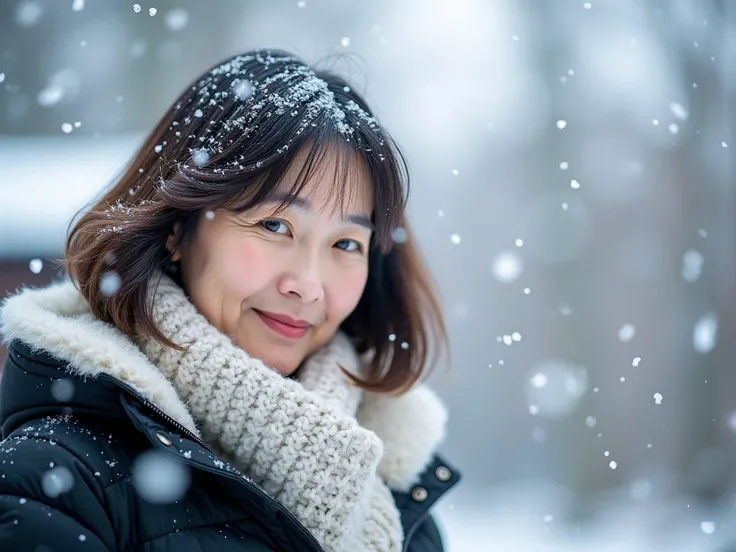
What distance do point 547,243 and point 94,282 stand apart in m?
4.20

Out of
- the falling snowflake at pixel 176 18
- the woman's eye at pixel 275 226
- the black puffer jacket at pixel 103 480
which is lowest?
the black puffer jacket at pixel 103 480

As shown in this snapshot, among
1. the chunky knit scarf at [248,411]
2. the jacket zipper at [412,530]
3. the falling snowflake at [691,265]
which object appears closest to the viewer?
the chunky knit scarf at [248,411]

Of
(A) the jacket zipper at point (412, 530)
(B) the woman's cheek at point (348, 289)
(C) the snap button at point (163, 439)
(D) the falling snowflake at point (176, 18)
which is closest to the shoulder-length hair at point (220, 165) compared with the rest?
(B) the woman's cheek at point (348, 289)

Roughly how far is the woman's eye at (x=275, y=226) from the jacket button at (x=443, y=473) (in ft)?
2.44

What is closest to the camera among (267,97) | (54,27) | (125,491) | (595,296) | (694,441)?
(125,491)

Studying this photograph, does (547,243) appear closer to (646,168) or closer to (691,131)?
(646,168)

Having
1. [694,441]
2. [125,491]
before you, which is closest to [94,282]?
[125,491]

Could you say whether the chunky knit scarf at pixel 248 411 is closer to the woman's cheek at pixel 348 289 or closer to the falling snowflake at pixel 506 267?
the woman's cheek at pixel 348 289

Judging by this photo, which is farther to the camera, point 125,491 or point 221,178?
point 221,178

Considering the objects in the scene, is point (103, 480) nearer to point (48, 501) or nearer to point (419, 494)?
point (48, 501)

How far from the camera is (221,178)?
1.39 metres

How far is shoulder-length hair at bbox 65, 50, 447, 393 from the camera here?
1389 mm

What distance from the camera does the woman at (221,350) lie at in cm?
117

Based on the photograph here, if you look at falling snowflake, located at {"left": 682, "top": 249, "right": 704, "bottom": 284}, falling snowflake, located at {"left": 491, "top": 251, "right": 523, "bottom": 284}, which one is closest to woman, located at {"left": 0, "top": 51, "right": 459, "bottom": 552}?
falling snowflake, located at {"left": 682, "top": 249, "right": 704, "bottom": 284}
